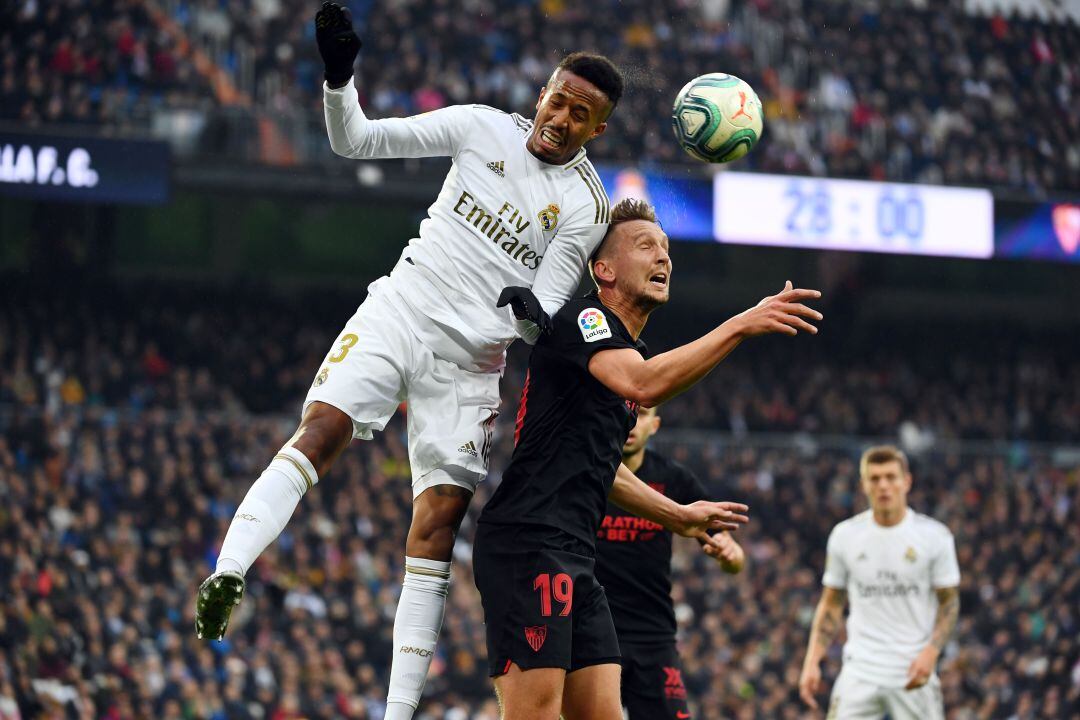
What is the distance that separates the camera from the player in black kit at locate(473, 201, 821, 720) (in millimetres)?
4703

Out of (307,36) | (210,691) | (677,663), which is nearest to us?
(677,663)

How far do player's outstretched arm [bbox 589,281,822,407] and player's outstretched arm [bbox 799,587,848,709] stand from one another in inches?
178

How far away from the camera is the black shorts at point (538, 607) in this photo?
15.6ft

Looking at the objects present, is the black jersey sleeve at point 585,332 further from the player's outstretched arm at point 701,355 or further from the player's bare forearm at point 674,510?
the player's bare forearm at point 674,510

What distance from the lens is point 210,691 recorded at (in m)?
13.3

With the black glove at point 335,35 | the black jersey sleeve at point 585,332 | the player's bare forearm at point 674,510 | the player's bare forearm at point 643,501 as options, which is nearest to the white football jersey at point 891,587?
the player's bare forearm at point 674,510

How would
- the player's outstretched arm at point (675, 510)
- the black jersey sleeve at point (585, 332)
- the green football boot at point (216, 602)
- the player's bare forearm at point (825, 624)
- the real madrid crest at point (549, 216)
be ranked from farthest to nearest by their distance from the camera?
the player's bare forearm at point (825, 624) → the real madrid crest at point (549, 216) → the player's outstretched arm at point (675, 510) → the black jersey sleeve at point (585, 332) → the green football boot at point (216, 602)

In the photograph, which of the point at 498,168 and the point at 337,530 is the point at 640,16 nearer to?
the point at 337,530

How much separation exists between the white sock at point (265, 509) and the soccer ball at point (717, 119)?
209 centimetres

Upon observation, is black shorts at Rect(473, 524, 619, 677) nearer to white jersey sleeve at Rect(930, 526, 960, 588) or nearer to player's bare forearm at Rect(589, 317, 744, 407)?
player's bare forearm at Rect(589, 317, 744, 407)

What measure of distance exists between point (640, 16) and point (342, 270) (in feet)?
23.0

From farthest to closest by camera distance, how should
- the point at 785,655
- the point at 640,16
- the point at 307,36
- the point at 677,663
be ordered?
the point at 640,16
the point at 307,36
the point at 785,655
the point at 677,663

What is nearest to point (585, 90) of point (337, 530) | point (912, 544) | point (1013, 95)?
point (912, 544)

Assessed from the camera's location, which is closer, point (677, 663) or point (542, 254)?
point (542, 254)
